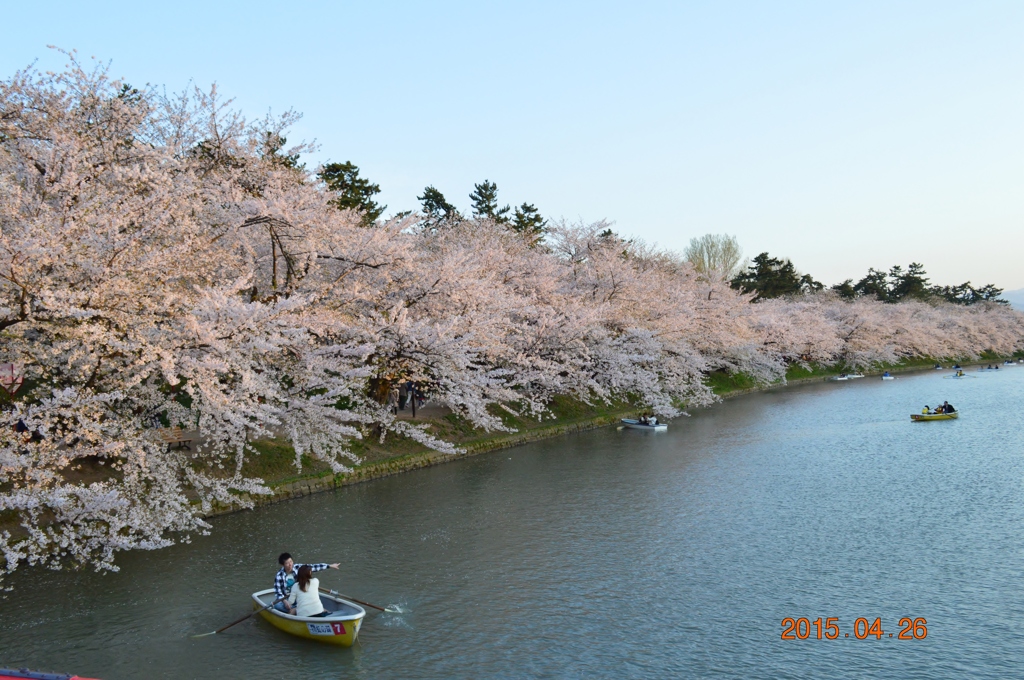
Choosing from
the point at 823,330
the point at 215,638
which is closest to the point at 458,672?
the point at 215,638

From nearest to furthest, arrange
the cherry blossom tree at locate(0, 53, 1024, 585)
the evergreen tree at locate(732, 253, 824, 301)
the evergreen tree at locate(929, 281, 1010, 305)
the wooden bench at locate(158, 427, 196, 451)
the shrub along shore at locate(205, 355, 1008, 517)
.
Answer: the cherry blossom tree at locate(0, 53, 1024, 585) → the wooden bench at locate(158, 427, 196, 451) → the shrub along shore at locate(205, 355, 1008, 517) → the evergreen tree at locate(732, 253, 824, 301) → the evergreen tree at locate(929, 281, 1010, 305)

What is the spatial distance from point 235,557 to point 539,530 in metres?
7.41

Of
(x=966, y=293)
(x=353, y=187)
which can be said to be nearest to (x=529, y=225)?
(x=353, y=187)

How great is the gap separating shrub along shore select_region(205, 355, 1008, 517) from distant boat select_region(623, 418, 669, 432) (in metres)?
1.63

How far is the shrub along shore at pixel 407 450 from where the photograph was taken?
74.7 ft

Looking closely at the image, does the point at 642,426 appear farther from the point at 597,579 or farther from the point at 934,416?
the point at 597,579

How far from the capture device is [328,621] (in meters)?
12.4

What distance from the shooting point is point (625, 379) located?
36.5m

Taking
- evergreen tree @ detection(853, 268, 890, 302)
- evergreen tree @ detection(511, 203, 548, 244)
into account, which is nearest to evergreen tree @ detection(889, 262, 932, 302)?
evergreen tree @ detection(853, 268, 890, 302)

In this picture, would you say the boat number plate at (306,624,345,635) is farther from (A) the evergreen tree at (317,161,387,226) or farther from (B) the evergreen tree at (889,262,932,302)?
(B) the evergreen tree at (889,262,932,302)

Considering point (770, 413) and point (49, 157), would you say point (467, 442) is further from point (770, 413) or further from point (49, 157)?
point (770, 413)

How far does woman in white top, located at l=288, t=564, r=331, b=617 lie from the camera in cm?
1282
